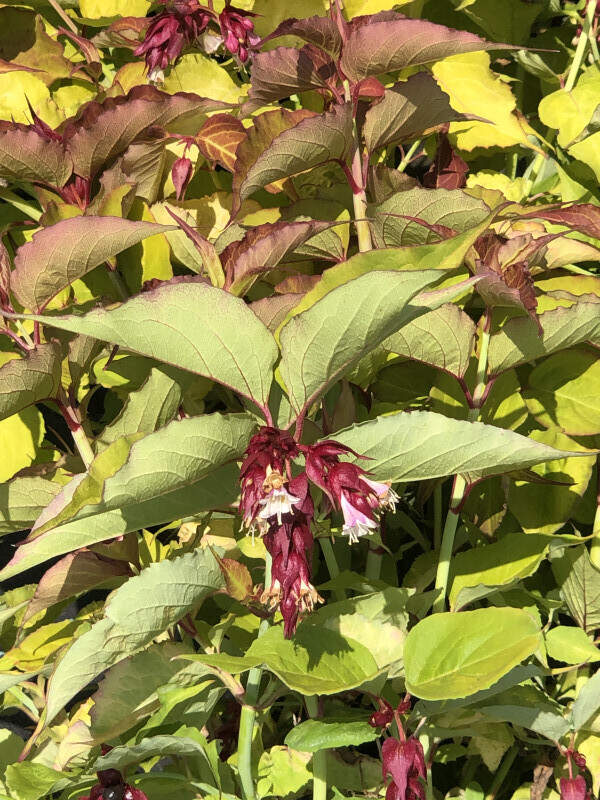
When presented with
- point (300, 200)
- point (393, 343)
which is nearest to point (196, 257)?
point (300, 200)

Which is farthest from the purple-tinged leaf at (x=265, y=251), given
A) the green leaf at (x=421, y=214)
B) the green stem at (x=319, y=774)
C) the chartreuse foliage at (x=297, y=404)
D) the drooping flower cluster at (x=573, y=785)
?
the drooping flower cluster at (x=573, y=785)

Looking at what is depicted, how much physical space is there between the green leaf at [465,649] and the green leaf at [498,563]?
9 centimetres

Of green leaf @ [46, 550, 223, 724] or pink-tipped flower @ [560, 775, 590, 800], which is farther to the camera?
pink-tipped flower @ [560, 775, 590, 800]

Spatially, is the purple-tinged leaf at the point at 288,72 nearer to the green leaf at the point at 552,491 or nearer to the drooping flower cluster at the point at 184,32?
the drooping flower cluster at the point at 184,32

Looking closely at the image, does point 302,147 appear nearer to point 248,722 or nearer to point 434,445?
point 434,445

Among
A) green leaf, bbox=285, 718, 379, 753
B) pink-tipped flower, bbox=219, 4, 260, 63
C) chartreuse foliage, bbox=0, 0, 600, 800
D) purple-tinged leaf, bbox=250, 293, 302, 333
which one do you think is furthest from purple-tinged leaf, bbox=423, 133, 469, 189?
green leaf, bbox=285, 718, 379, 753

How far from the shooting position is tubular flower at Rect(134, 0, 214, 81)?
96 cm

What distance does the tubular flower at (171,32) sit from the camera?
0.96 metres

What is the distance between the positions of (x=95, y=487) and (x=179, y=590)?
13 centimetres

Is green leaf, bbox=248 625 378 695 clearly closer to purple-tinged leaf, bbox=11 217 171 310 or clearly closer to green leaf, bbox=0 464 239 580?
green leaf, bbox=0 464 239 580

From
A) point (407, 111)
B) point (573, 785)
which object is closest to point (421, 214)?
point (407, 111)

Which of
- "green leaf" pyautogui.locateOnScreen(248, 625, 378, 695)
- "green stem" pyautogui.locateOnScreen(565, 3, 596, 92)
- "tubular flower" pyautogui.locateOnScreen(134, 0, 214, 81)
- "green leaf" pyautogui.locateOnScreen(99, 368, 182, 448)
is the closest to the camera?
"green leaf" pyautogui.locateOnScreen(248, 625, 378, 695)

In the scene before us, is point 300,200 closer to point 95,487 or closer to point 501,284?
point 501,284

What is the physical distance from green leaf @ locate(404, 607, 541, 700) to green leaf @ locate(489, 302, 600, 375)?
0.76 ft
